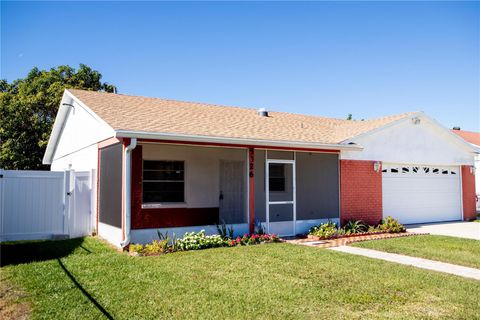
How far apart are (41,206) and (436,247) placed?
11.1m

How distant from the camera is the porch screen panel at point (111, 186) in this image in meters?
10.1

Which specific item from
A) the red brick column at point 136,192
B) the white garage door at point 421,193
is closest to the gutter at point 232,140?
the red brick column at point 136,192

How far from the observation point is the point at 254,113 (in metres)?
17.0

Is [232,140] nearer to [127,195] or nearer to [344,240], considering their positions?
[127,195]

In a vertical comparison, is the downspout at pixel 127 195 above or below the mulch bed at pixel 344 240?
above

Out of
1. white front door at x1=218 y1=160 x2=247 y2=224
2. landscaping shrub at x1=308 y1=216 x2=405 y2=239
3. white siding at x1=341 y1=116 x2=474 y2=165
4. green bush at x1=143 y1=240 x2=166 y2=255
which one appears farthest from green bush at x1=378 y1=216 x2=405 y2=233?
green bush at x1=143 y1=240 x2=166 y2=255

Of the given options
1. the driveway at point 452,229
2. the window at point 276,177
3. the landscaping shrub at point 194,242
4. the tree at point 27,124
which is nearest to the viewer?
the landscaping shrub at point 194,242

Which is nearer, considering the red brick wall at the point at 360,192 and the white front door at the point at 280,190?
the red brick wall at the point at 360,192

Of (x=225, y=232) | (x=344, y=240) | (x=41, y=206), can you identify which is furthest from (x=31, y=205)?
(x=344, y=240)

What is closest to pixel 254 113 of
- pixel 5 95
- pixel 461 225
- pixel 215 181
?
pixel 215 181

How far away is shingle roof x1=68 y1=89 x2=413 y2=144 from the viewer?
35.4 ft

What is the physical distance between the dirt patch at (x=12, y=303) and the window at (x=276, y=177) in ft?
30.6

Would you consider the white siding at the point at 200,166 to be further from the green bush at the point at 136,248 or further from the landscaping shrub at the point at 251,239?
the green bush at the point at 136,248

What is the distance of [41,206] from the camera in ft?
37.5
